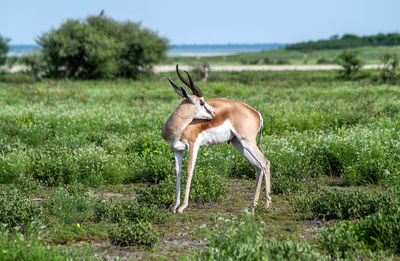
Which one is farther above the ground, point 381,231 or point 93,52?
point 93,52

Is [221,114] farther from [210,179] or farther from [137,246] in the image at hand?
[137,246]

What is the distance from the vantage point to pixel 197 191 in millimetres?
8508

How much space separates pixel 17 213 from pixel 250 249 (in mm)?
3804

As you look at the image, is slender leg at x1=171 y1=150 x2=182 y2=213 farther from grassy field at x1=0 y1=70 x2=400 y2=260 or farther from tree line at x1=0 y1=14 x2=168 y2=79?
tree line at x1=0 y1=14 x2=168 y2=79

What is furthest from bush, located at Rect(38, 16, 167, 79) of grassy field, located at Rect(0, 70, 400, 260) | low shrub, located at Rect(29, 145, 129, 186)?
low shrub, located at Rect(29, 145, 129, 186)

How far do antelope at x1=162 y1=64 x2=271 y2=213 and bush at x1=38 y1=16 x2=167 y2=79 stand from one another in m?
25.1

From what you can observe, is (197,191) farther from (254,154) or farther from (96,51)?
(96,51)

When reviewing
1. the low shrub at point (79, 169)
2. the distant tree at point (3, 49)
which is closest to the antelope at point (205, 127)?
the low shrub at point (79, 169)

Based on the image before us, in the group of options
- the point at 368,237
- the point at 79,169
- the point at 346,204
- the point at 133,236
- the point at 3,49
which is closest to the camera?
the point at 368,237

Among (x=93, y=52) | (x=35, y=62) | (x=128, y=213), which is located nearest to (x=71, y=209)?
(x=128, y=213)

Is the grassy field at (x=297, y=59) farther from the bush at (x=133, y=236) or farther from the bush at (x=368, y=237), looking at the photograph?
the bush at (x=368, y=237)

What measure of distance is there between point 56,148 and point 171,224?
510 cm

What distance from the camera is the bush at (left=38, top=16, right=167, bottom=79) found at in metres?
31.8

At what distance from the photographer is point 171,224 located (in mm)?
7281
